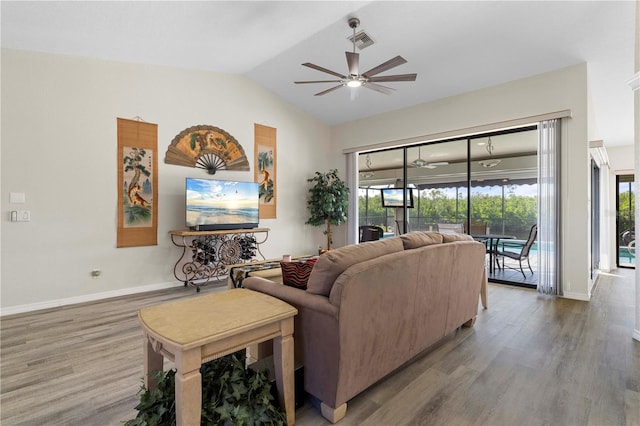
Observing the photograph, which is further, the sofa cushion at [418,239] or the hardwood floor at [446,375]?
the sofa cushion at [418,239]

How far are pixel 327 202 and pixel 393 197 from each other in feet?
4.87

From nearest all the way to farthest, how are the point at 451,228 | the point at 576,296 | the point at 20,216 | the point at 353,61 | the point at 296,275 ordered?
the point at 296,275, the point at 353,61, the point at 20,216, the point at 576,296, the point at 451,228

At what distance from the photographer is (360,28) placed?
12.7 ft

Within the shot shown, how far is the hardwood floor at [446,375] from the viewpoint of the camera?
1.79 m

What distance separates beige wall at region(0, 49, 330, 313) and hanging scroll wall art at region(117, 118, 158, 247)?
3.3 inches

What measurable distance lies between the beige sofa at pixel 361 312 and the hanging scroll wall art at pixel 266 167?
3643mm

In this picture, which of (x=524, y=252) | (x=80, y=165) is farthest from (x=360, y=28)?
(x=524, y=252)

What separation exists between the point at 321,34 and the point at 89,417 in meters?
4.39

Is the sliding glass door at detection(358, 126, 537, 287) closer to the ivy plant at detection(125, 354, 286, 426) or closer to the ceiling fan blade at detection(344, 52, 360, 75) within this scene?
the ceiling fan blade at detection(344, 52, 360, 75)

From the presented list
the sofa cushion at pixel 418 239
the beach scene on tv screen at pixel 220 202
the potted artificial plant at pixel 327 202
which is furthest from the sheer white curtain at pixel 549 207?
the beach scene on tv screen at pixel 220 202

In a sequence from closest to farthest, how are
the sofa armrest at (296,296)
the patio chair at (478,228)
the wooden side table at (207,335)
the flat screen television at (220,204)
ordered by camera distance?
the wooden side table at (207,335)
the sofa armrest at (296,296)
the flat screen television at (220,204)
the patio chair at (478,228)

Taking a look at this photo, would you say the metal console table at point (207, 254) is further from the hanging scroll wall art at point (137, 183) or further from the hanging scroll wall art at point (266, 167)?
the hanging scroll wall art at point (266, 167)

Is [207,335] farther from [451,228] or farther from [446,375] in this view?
[451,228]

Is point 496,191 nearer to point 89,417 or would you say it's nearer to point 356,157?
point 356,157
